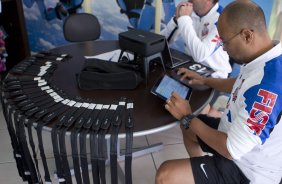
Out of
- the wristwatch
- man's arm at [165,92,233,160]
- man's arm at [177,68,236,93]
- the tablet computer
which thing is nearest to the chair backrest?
man's arm at [177,68,236,93]

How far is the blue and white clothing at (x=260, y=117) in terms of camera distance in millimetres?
1003

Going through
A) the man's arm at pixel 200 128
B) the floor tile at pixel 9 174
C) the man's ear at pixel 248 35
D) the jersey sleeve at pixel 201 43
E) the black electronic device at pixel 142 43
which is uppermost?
the man's ear at pixel 248 35

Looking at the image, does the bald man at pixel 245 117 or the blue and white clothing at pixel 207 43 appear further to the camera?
the blue and white clothing at pixel 207 43

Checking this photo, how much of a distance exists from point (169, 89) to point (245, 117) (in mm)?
411

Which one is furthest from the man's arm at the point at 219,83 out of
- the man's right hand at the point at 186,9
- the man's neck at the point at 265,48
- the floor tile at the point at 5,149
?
the floor tile at the point at 5,149

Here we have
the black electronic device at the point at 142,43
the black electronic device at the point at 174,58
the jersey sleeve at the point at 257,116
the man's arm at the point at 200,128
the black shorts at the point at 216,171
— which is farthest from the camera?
the black electronic device at the point at 174,58

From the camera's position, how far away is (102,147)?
112 cm

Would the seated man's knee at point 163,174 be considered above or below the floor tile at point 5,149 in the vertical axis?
above

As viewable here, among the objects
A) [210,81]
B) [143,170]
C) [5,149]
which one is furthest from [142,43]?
[5,149]

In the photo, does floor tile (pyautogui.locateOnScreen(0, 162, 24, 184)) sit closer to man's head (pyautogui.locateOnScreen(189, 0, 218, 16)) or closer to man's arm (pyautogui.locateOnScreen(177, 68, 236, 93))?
man's arm (pyautogui.locateOnScreen(177, 68, 236, 93))

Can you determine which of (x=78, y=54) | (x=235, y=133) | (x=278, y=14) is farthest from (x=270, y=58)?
(x=278, y=14)

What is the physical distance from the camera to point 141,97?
138cm

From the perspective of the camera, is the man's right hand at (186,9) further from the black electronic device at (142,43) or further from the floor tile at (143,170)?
the floor tile at (143,170)

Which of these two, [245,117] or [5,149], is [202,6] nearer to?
[245,117]
